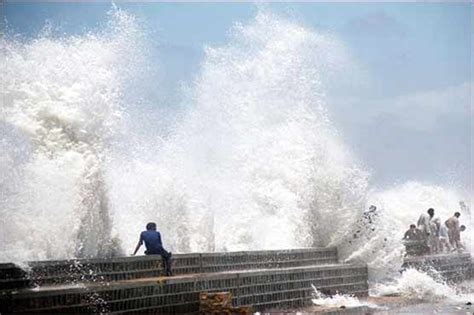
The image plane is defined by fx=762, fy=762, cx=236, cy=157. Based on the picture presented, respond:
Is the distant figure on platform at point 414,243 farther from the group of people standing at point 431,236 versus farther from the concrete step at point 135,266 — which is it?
the concrete step at point 135,266

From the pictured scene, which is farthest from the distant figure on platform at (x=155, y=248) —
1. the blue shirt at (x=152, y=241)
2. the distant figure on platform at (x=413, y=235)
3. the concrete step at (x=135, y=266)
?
the distant figure on platform at (x=413, y=235)

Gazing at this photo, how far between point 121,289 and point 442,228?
1359 centimetres

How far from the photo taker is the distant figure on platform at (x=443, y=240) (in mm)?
21234

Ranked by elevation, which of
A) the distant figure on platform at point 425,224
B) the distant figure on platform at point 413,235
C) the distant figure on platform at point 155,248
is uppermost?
the distant figure on platform at point 425,224

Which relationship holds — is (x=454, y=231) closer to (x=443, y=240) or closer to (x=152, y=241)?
(x=443, y=240)

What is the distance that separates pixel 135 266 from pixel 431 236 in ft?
39.2

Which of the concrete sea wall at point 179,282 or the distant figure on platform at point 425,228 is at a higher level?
the distant figure on platform at point 425,228

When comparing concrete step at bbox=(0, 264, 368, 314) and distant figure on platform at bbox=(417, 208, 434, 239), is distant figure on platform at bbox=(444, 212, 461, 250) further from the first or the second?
concrete step at bbox=(0, 264, 368, 314)

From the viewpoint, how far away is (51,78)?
14.5 meters

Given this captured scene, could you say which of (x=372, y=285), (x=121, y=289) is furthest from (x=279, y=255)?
(x=121, y=289)

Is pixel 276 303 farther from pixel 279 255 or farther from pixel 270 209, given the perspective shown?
pixel 270 209

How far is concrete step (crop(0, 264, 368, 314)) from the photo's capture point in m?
9.05

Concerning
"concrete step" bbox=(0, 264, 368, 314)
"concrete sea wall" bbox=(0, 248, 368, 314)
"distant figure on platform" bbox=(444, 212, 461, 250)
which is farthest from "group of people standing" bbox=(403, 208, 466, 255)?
"concrete sea wall" bbox=(0, 248, 368, 314)

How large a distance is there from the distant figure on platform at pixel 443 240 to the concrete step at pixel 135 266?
6.95 metres
